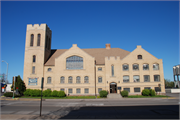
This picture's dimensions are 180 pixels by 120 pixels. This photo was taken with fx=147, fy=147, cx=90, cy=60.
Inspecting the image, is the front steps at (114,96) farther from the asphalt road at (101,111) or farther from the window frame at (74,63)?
the asphalt road at (101,111)

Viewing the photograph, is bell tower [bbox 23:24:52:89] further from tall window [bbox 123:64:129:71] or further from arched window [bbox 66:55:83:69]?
tall window [bbox 123:64:129:71]

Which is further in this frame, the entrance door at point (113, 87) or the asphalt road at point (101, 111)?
the entrance door at point (113, 87)

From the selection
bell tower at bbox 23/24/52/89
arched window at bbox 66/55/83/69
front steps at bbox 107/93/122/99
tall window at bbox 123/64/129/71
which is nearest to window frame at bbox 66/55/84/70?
arched window at bbox 66/55/83/69

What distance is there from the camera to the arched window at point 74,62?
129 feet

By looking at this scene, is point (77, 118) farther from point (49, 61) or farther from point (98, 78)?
point (49, 61)

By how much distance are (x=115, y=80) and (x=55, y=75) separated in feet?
51.6

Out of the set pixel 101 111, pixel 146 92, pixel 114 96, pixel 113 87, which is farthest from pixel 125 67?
pixel 101 111

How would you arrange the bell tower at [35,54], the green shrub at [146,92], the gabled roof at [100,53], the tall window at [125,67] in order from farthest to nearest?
the gabled roof at [100,53] < the bell tower at [35,54] < the tall window at [125,67] < the green shrub at [146,92]

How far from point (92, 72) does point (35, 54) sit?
16740 mm

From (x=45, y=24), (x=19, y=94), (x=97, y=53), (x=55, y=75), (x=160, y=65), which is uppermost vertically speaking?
(x=45, y=24)

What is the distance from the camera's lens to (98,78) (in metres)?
38.5

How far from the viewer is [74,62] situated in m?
39.3

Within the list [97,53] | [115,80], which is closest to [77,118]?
[115,80]

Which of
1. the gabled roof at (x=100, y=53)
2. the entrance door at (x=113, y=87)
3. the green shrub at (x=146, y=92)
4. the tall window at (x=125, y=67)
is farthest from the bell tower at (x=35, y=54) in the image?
the green shrub at (x=146, y=92)
